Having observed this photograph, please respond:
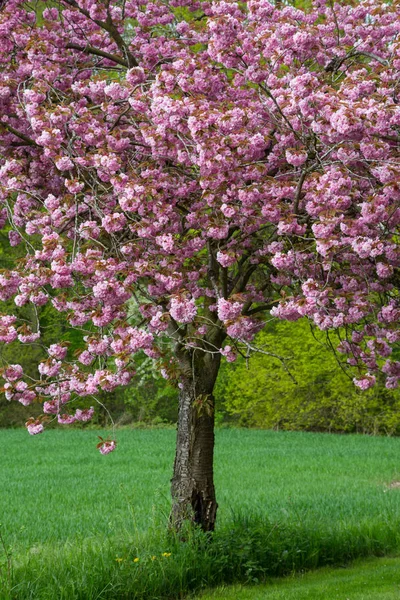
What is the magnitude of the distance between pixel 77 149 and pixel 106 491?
25.5 feet

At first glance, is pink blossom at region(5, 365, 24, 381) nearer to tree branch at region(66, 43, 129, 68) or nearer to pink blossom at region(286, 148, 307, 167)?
pink blossom at region(286, 148, 307, 167)

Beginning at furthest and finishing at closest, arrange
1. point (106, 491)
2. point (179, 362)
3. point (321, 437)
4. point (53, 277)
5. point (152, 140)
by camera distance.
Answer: point (321, 437), point (106, 491), point (179, 362), point (152, 140), point (53, 277)

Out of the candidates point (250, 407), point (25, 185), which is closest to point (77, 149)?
point (25, 185)

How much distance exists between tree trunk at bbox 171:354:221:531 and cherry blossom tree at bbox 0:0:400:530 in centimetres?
2

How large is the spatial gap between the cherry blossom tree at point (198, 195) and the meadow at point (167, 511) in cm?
60

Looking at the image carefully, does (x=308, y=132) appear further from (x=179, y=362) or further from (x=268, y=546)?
(x=268, y=546)

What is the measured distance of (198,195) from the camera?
20.4ft

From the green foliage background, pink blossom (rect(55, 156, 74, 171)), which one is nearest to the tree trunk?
pink blossom (rect(55, 156, 74, 171))

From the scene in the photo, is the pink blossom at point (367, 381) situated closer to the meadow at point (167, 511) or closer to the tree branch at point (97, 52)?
the meadow at point (167, 511)

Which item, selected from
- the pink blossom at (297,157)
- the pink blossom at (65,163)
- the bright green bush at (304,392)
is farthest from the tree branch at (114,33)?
the bright green bush at (304,392)

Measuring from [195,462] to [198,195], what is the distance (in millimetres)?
2390

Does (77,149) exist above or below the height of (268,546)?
above

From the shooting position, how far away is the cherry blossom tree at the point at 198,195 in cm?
524

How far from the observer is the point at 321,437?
69.6ft
